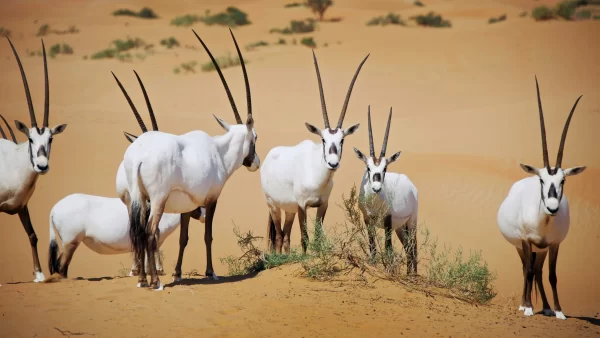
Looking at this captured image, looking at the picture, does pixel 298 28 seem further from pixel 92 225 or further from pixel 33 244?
pixel 33 244

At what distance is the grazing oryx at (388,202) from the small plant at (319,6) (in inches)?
1389

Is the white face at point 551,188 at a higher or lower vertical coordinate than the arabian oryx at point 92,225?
higher

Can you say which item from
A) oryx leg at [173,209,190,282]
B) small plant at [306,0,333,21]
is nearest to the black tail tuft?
oryx leg at [173,209,190,282]

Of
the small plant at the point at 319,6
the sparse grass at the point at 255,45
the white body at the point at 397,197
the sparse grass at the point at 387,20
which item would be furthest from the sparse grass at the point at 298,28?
the white body at the point at 397,197

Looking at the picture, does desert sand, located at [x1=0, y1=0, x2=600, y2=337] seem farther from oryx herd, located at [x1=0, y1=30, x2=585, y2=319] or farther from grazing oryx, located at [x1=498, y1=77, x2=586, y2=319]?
oryx herd, located at [x1=0, y1=30, x2=585, y2=319]

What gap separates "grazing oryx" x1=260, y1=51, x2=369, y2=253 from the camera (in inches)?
407

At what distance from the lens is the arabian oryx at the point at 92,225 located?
35.5 ft

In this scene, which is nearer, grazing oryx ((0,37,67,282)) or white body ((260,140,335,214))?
grazing oryx ((0,37,67,282))

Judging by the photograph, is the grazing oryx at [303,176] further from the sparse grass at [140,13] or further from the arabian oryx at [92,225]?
the sparse grass at [140,13]

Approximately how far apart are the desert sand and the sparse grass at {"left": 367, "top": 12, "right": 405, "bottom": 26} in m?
1.15

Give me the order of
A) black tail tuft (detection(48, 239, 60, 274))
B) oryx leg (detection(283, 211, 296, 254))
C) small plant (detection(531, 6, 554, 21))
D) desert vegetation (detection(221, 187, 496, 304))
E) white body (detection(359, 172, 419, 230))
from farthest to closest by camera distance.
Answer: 1. small plant (detection(531, 6, 554, 21))
2. oryx leg (detection(283, 211, 296, 254))
3. white body (detection(359, 172, 419, 230))
4. black tail tuft (detection(48, 239, 60, 274))
5. desert vegetation (detection(221, 187, 496, 304))

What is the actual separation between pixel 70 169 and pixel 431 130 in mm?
10067

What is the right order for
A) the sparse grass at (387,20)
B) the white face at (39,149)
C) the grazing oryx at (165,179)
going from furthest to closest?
1. the sparse grass at (387,20)
2. the white face at (39,149)
3. the grazing oryx at (165,179)

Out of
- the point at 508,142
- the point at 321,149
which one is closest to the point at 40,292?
the point at 321,149
